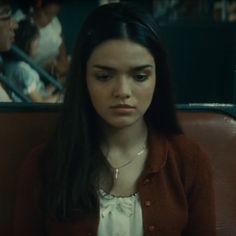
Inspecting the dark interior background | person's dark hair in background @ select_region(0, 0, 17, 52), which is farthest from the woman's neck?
the dark interior background

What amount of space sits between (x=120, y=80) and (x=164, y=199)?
0.87ft

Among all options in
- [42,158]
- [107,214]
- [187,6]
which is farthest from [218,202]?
[187,6]

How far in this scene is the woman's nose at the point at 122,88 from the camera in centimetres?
111

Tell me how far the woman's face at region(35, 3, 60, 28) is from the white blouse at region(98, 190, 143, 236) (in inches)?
102

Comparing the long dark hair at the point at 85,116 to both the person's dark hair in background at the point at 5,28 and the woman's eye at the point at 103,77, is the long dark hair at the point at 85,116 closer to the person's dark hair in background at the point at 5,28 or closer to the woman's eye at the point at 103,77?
the woman's eye at the point at 103,77

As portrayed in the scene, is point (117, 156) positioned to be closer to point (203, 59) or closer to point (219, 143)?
point (219, 143)

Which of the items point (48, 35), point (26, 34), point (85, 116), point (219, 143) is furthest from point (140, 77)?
point (48, 35)

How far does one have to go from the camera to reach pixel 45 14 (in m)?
3.73

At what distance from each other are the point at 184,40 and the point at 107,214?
2.43 meters

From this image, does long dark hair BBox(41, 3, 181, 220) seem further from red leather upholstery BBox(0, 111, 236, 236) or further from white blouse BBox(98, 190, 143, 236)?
red leather upholstery BBox(0, 111, 236, 236)

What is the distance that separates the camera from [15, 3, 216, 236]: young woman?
113 cm

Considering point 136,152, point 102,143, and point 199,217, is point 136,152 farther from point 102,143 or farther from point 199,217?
point 199,217

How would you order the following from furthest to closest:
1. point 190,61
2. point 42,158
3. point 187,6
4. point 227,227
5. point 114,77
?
point 187,6
point 190,61
point 227,227
point 42,158
point 114,77

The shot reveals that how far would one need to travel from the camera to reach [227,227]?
1.38 metres
